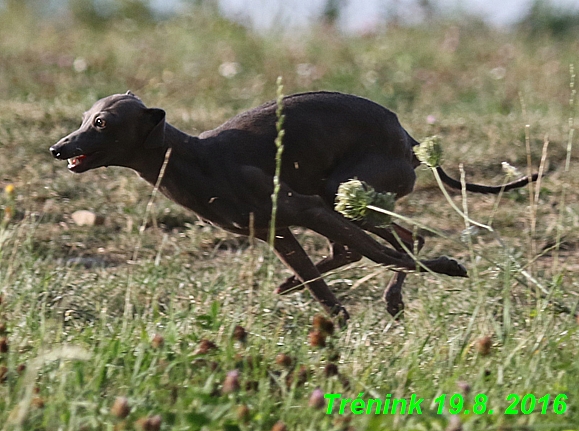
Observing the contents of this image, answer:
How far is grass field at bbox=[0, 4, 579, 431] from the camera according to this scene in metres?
2.61

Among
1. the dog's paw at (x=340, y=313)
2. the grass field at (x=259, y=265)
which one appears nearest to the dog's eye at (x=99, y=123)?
the grass field at (x=259, y=265)

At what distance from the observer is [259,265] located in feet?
15.7

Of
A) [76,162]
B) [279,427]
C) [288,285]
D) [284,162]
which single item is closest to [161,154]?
[76,162]

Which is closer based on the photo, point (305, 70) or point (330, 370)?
point (330, 370)

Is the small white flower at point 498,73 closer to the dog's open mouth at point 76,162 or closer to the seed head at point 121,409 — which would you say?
the dog's open mouth at point 76,162

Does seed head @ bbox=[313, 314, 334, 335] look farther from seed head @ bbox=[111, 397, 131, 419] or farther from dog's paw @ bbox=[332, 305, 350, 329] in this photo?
dog's paw @ bbox=[332, 305, 350, 329]

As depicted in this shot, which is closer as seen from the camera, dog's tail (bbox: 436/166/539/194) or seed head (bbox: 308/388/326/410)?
seed head (bbox: 308/388/326/410)

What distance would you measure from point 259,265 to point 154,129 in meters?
1.26

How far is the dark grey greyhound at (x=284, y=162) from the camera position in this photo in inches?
146

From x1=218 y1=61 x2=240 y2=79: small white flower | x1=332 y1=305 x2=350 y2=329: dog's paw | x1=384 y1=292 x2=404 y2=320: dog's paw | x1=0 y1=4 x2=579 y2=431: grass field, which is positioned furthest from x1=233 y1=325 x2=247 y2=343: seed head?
x1=218 y1=61 x2=240 y2=79: small white flower

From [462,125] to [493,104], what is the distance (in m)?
1.64

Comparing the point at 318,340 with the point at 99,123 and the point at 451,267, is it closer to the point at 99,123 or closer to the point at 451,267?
the point at 451,267

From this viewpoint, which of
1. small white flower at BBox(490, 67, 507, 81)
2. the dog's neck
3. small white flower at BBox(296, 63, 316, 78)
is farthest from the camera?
small white flower at BBox(490, 67, 507, 81)

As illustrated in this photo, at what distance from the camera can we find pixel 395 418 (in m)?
2.40
